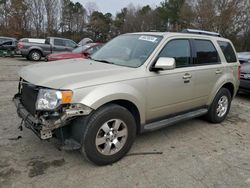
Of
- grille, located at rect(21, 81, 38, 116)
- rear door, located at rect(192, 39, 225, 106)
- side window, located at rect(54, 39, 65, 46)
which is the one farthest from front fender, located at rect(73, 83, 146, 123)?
side window, located at rect(54, 39, 65, 46)

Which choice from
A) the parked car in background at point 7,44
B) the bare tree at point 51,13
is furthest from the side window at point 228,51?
the bare tree at point 51,13

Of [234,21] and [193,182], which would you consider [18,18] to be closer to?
[234,21]

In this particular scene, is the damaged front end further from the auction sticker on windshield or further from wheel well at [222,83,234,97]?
wheel well at [222,83,234,97]

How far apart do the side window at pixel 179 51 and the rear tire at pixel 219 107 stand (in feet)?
4.01

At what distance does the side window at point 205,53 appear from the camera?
14.7 feet

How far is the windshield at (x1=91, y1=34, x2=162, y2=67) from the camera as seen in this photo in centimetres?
379

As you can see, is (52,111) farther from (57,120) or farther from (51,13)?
(51,13)

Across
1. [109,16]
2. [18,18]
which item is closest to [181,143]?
[18,18]

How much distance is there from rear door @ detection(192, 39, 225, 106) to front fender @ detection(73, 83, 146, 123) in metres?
1.33

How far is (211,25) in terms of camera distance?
26391 millimetres

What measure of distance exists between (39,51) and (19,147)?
14220 mm

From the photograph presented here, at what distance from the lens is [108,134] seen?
129 inches

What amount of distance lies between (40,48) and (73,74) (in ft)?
48.3

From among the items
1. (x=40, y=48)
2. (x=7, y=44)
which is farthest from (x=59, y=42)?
(x=7, y=44)
